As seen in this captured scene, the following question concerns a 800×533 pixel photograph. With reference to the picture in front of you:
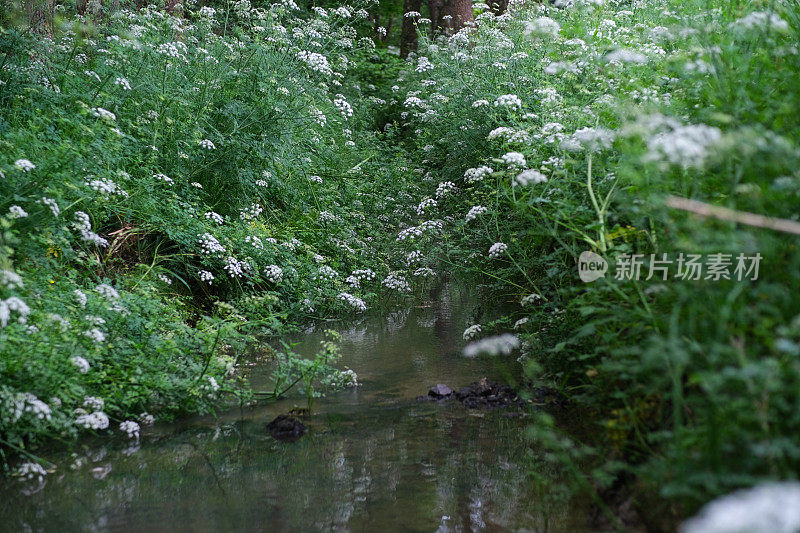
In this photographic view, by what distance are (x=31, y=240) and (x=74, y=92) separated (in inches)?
73.0

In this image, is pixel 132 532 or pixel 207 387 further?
Answer: pixel 207 387

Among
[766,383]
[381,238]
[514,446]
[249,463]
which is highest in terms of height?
[381,238]

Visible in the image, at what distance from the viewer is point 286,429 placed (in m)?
3.60

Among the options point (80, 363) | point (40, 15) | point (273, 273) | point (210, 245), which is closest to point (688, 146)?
point (80, 363)

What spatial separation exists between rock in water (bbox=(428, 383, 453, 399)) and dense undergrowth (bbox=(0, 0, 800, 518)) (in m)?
0.49

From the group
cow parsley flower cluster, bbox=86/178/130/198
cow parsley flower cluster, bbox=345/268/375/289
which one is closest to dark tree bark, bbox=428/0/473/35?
cow parsley flower cluster, bbox=345/268/375/289

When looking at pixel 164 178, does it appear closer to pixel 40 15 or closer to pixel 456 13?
pixel 40 15

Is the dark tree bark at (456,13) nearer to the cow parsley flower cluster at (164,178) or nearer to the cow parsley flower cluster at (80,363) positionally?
the cow parsley flower cluster at (164,178)

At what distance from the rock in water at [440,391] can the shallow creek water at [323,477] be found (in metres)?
0.09

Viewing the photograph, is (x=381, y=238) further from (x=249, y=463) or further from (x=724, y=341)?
(x=724, y=341)

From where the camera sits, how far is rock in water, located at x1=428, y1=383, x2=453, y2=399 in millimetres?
4004

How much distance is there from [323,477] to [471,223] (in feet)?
14.1

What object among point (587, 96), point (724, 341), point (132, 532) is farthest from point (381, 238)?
point (724, 341)

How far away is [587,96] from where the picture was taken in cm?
538
